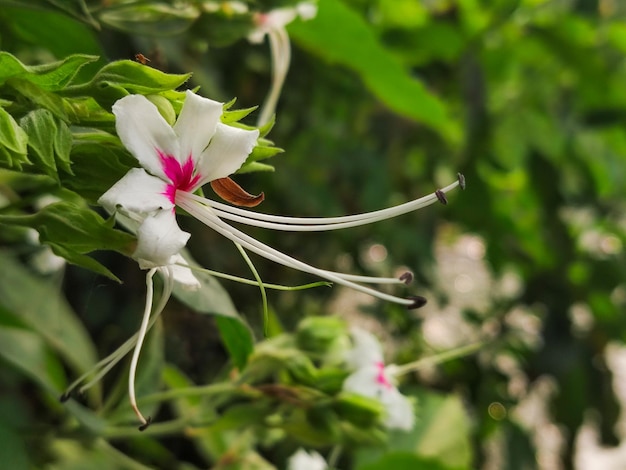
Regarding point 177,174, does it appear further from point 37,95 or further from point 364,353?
point 364,353

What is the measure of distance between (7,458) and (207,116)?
0.54 feet

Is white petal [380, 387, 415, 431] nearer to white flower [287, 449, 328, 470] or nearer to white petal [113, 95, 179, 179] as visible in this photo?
white flower [287, 449, 328, 470]

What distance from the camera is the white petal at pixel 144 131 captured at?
0.56 feet

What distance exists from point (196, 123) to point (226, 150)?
0.01 metres

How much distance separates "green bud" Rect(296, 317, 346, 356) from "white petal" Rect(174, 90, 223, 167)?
A: 0.17 meters

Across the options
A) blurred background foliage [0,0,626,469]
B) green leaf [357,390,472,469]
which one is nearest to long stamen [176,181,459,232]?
blurred background foliage [0,0,626,469]

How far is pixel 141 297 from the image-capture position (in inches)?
17.1

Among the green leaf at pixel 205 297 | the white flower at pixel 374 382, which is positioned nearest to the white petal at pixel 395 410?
the white flower at pixel 374 382

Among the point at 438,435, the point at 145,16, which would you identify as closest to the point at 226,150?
the point at 145,16

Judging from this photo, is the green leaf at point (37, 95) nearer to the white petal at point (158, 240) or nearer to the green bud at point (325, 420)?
the white petal at point (158, 240)

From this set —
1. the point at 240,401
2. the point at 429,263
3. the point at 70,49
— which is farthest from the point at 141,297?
the point at 429,263

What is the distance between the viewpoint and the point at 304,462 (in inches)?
14.7

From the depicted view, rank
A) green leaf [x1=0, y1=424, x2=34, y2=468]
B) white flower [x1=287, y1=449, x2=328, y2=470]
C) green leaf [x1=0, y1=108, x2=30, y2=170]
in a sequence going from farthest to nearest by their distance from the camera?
white flower [x1=287, y1=449, x2=328, y2=470] → green leaf [x1=0, y1=424, x2=34, y2=468] → green leaf [x1=0, y1=108, x2=30, y2=170]

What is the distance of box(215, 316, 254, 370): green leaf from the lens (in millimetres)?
290
